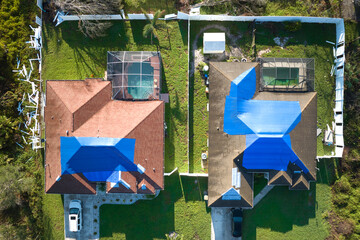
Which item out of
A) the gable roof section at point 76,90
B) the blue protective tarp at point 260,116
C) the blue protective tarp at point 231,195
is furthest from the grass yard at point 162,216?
the gable roof section at point 76,90

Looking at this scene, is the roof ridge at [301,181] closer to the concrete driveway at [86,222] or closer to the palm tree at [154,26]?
the palm tree at [154,26]

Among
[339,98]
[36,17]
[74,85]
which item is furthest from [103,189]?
[339,98]

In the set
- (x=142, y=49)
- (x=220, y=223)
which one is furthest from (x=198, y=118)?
(x=220, y=223)

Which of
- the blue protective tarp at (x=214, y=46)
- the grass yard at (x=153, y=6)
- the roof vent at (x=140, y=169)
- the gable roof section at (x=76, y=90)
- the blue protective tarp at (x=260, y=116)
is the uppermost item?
the grass yard at (x=153, y=6)

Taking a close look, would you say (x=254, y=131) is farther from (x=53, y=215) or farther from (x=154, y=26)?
(x=53, y=215)

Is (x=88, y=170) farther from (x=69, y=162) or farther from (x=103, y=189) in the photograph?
→ (x=103, y=189)

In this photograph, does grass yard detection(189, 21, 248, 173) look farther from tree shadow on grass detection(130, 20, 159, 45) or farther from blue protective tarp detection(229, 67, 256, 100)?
tree shadow on grass detection(130, 20, 159, 45)
